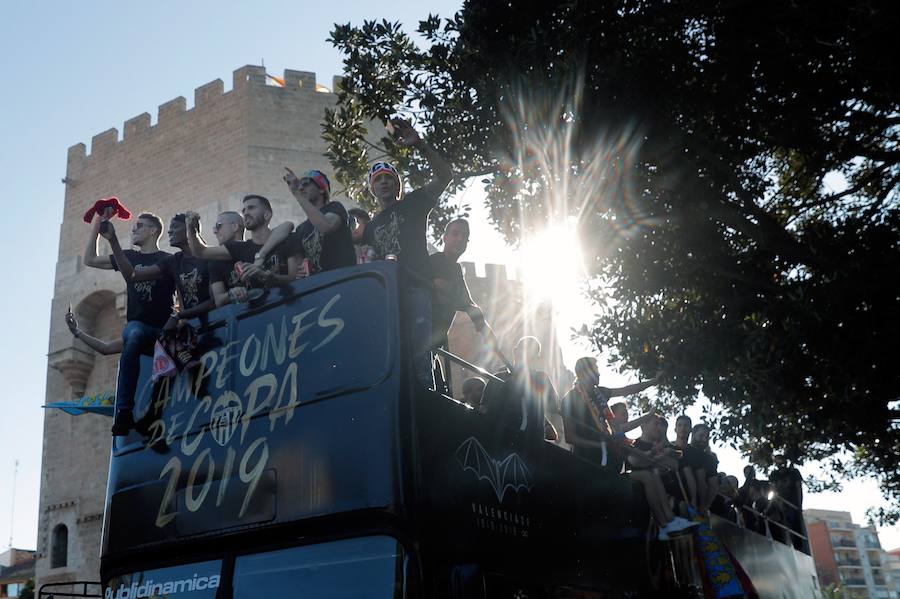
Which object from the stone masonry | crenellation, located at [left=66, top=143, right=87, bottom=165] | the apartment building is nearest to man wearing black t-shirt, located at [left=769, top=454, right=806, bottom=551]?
the stone masonry

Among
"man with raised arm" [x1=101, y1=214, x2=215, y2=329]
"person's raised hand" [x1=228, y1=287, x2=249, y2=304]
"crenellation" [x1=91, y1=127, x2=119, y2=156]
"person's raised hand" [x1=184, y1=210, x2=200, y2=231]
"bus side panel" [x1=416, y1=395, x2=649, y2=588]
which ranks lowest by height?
"bus side panel" [x1=416, y1=395, x2=649, y2=588]

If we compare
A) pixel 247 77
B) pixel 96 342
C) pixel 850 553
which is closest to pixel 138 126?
pixel 247 77

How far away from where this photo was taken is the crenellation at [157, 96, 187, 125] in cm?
2986

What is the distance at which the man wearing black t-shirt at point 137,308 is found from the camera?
4.84 meters

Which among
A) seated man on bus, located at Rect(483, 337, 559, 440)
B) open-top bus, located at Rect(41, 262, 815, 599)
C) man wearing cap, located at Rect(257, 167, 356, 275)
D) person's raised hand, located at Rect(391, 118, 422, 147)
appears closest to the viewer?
open-top bus, located at Rect(41, 262, 815, 599)

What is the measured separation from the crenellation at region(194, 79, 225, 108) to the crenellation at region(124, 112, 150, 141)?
2.03 m

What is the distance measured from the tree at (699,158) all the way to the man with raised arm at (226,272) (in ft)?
12.2

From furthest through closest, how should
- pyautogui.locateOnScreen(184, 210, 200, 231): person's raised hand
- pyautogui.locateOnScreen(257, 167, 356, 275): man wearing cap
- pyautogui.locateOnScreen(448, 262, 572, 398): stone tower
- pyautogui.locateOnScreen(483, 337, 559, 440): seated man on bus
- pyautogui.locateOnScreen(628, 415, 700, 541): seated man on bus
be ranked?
pyautogui.locateOnScreen(448, 262, 572, 398): stone tower → pyautogui.locateOnScreen(628, 415, 700, 541): seated man on bus → pyautogui.locateOnScreen(184, 210, 200, 231): person's raised hand → pyautogui.locateOnScreen(257, 167, 356, 275): man wearing cap → pyautogui.locateOnScreen(483, 337, 559, 440): seated man on bus

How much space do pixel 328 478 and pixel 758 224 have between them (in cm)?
600

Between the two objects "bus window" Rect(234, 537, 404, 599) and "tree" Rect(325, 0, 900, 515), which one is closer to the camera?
"bus window" Rect(234, 537, 404, 599)

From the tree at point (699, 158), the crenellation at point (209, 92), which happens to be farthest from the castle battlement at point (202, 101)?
the tree at point (699, 158)

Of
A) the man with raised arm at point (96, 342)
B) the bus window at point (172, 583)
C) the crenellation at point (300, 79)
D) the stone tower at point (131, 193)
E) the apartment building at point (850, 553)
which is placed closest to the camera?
the bus window at point (172, 583)

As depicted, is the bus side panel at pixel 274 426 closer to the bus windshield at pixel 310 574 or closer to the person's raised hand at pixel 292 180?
the bus windshield at pixel 310 574

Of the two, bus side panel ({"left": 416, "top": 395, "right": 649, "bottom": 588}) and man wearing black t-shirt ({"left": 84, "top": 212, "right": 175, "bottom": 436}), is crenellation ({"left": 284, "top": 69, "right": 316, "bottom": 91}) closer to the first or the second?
man wearing black t-shirt ({"left": 84, "top": 212, "right": 175, "bottom": 436})
